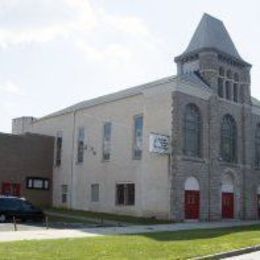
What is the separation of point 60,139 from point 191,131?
1582cm

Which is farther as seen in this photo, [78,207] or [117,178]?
[78,207]

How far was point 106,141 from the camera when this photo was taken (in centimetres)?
4681

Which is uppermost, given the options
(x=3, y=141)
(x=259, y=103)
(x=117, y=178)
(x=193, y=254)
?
(x=259, y=103)

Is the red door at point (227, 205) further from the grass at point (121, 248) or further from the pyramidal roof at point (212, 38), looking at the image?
the grass at point (121, 248)

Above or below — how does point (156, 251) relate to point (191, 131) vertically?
below

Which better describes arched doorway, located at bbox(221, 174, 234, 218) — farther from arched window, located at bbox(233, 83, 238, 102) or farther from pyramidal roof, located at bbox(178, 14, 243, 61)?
pyramidal roof, located at bbox(178, 14, 243, 61)

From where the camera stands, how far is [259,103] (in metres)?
50.2

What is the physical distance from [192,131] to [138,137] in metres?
4.18

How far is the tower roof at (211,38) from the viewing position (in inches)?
1770

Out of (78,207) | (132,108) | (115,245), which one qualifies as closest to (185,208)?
(132,108)

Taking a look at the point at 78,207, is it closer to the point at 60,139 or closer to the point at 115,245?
the point at 60,139

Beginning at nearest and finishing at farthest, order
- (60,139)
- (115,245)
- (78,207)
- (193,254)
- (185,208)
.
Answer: (193,254) < (115,245) < (185,208) < (78,207) < (60,139)

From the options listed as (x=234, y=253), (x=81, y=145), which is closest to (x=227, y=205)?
(x=81, y=145)

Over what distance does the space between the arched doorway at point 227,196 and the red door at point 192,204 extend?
3.27 m
